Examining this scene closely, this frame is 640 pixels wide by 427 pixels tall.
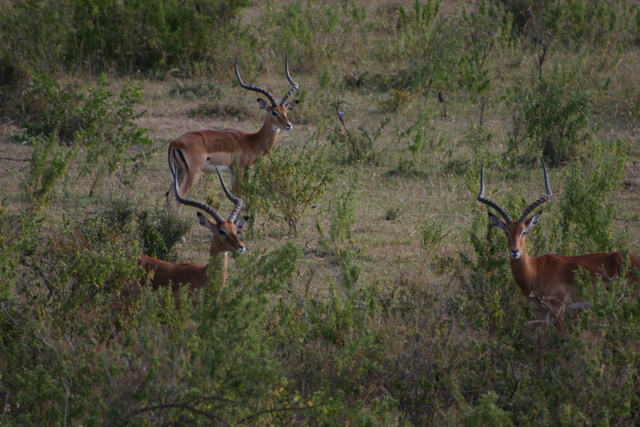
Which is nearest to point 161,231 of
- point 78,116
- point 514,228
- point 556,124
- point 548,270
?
point 514,228

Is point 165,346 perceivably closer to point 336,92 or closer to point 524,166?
point 524,166

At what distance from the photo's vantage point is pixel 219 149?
29.3ft

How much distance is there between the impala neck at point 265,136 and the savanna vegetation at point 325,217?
38 centimetres

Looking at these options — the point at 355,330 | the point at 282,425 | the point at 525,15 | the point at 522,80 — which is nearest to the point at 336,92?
the point at 522,80

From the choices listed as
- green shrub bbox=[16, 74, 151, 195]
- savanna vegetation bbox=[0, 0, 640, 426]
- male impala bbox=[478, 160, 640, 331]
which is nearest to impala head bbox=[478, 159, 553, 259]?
male impala bbox=[478, 160, 640, 331]

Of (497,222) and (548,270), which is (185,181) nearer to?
(497,222)

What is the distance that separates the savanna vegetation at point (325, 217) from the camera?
13.7 feet

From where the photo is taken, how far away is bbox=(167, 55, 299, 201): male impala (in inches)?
337

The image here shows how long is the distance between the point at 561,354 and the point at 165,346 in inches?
80.1

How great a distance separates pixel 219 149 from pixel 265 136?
703 millimetres

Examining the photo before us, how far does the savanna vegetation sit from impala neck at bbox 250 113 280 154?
0.38 meters

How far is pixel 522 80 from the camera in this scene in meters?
12.2

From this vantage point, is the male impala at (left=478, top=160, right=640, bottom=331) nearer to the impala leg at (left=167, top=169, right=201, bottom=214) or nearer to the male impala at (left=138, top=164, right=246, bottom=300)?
the male impala at (left=138, top=164, right=246, bottom=300)

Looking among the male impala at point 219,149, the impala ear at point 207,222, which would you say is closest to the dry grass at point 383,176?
the male impala at point 219,149
